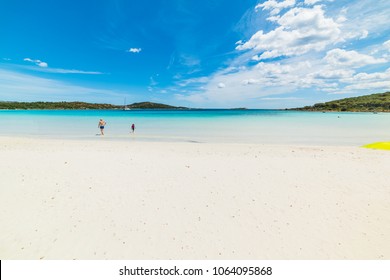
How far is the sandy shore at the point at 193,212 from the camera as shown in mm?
3785

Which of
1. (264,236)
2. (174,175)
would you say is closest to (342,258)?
(264,236)

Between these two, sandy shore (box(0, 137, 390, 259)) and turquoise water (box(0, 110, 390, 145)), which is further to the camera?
turquoise water (box(0, 110, 390, 145))

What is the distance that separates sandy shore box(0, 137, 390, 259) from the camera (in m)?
3.79

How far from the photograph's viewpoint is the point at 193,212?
5.05 metres

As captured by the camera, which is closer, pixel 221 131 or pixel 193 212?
pixel 193 212

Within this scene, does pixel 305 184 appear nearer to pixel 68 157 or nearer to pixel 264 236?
pixel 264 236

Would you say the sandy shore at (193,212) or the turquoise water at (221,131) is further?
the turquoise water at (221,131)

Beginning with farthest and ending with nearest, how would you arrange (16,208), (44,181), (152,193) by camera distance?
(44,181) → (152,193) → (16,208)

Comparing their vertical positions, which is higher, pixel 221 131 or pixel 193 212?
pixel 221 131

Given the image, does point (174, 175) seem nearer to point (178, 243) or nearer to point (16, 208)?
point (178, 243)

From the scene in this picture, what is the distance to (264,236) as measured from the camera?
414 cm
